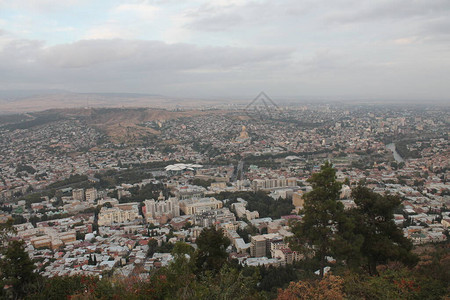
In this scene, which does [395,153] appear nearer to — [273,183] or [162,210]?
[273,183]

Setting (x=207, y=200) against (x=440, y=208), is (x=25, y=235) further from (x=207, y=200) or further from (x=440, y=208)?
(x=440, y=208)

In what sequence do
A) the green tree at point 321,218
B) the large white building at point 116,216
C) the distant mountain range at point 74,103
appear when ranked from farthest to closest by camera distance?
the distant mountain range at point 74,103
the large white building at point 116,216
the green tree at point 321,218

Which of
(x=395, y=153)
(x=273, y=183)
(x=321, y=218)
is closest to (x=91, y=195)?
(x=273, y=183)

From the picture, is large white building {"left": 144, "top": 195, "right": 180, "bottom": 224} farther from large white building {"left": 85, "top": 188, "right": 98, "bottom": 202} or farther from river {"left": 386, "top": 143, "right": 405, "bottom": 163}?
river {"left": 386, "top": 143, "right": 405, "bottom": 163}

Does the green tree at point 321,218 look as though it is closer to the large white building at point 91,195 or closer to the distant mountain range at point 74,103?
the large white building at point 91,195

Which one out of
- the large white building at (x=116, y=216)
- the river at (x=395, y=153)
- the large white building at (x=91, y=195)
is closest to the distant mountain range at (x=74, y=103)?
the river at (x=395, y=153)

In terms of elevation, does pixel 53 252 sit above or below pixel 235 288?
below

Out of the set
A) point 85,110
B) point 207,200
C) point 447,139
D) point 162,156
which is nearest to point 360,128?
point 447,139
